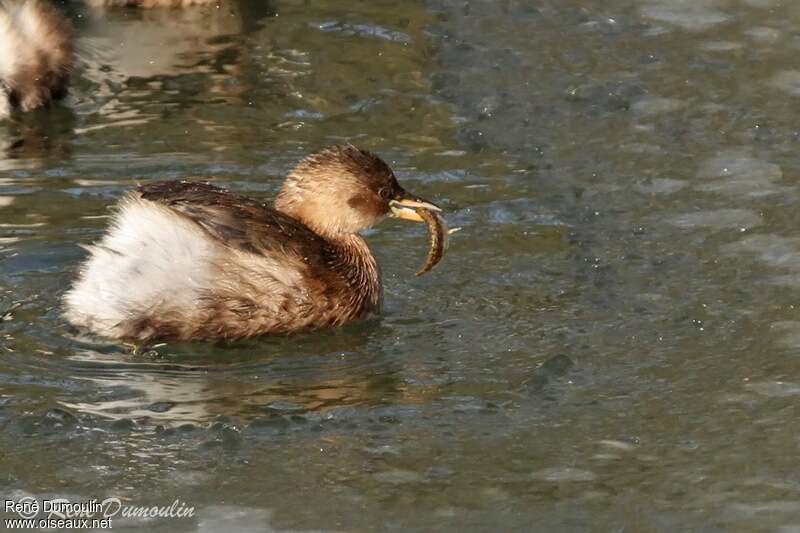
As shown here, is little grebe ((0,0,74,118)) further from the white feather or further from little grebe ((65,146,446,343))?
the white feather

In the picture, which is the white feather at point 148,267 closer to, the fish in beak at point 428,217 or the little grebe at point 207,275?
the little grebe at point 207,275

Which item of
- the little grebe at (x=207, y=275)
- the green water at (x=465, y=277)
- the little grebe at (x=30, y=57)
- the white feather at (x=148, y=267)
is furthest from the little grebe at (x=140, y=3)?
the white feather at (x=148, y=267)

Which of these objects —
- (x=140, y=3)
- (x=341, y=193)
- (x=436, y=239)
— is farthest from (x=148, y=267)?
(x=140, y=3)

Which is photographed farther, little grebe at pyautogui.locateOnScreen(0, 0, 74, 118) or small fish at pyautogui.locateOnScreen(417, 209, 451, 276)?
little grebe at pyautogui.locateOnScreen(0, 0, 74, 118)

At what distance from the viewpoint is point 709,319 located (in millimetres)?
6594

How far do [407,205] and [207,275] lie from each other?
107 cm

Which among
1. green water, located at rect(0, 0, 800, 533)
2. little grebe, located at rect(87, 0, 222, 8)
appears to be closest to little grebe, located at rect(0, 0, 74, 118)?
green water, located at rect(0, 0, 800, 533)

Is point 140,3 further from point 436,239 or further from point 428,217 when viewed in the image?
point 436,239

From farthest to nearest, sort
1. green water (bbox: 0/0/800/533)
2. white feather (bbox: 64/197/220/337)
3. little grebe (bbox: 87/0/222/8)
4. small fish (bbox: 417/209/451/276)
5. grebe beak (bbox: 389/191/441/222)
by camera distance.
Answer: little grebe (bbox: 87/0/222/8) → grebe beak (bbox: 389/191/441/222) → small fish (bbox: 417/209/451/276) → white feather (bbox: 64/197/220/337) → green water (bbox: 0/0/800/533)

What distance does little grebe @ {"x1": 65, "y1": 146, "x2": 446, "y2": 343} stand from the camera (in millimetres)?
6371

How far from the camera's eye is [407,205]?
7141 mm

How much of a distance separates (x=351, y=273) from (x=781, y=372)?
175 cm

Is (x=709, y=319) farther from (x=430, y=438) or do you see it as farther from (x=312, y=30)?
(x=312, y=30)

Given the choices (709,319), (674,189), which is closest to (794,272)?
(709,319)
